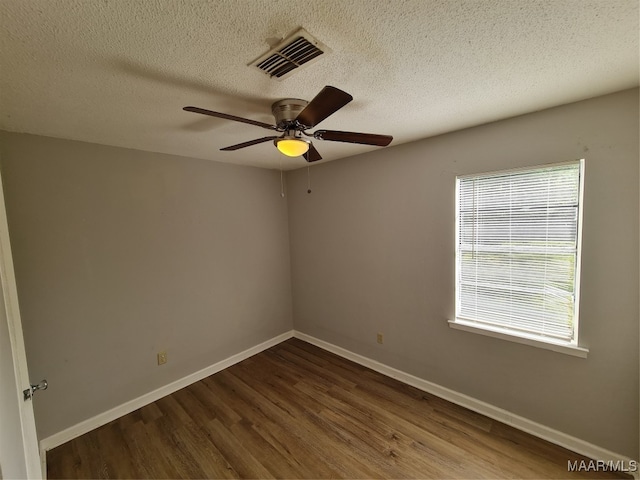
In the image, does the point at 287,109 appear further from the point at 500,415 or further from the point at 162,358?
the point at 500,415

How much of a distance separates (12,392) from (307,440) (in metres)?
1.74

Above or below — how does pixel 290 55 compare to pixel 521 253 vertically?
above

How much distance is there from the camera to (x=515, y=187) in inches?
78.2

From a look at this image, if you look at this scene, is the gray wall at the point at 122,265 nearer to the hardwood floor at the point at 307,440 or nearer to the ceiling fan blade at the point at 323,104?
the hardwood floor at the point at 307,440

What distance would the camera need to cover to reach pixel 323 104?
1.18 metres

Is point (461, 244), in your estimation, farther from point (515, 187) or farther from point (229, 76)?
point (229, 76)

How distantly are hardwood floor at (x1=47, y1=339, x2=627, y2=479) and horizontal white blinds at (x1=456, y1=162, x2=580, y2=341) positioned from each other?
87 centimetres

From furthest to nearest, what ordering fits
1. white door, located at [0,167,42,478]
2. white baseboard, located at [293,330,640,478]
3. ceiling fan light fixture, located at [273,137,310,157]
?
white baseboard, located at [293,330,640,478] → ceiling fan light fixture, located at [273,137,310,157] → white door, located at [0,167,42,478]

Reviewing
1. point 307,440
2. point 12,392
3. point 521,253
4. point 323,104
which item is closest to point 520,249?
point 521,253

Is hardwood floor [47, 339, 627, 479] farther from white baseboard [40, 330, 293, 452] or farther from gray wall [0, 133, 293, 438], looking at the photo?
gray wall [0, 133, 293, 438]

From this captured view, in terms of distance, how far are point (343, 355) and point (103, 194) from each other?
292cm

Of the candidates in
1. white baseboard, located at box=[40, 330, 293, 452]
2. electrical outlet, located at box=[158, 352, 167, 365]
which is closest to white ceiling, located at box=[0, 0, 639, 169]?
electrical outlet, located at box=[158, 352, 167, 365]

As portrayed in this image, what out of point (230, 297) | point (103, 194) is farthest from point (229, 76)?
point (230, 297)

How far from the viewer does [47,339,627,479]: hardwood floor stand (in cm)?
177
